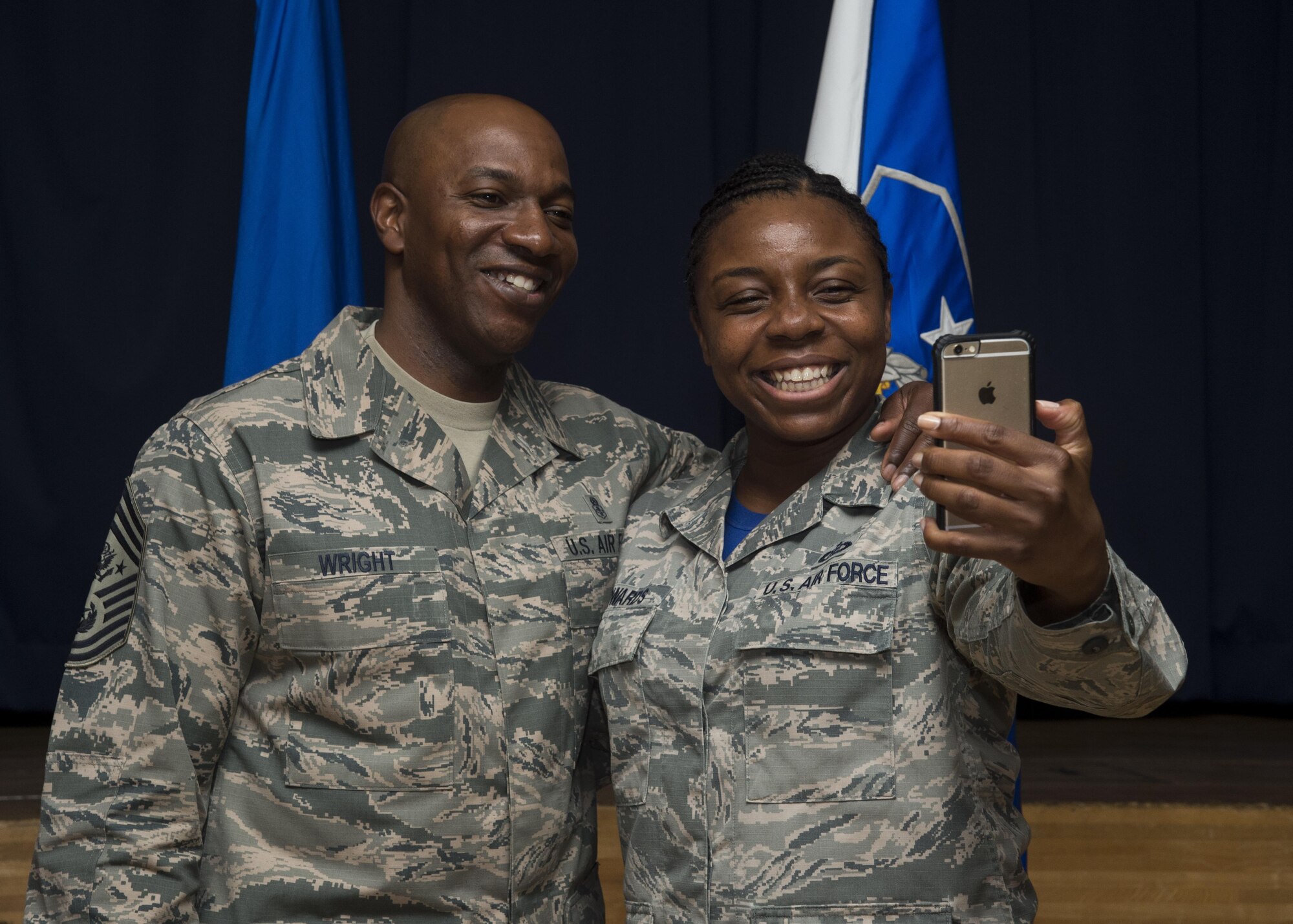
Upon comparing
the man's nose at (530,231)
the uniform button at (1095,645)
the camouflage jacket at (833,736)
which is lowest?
the camouflage jacket at (833,736)

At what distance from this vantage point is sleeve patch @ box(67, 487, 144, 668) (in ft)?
4.06

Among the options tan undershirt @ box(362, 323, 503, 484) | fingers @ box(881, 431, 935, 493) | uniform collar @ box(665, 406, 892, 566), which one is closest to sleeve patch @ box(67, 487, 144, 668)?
tan undershirt @ box(362, 323, 503, 484)

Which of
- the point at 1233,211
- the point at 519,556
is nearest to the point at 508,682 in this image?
the point at 519,556

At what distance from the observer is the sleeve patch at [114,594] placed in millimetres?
1236

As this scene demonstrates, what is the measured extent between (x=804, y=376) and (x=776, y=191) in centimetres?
21

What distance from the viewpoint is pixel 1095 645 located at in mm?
938

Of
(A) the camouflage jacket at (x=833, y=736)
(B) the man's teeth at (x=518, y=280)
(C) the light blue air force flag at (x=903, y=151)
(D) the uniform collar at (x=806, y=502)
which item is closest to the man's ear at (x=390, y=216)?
(B) the man's teeth at (x=518, y=280)

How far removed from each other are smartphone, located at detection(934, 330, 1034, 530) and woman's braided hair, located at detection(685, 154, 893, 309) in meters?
0.43

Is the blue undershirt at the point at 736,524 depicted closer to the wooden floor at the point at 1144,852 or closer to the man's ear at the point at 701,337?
the man's ear at the point at 701,337

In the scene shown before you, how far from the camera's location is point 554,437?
4.91ft

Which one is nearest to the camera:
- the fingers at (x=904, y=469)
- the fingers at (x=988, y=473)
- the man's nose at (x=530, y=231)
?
the fingers at (x=988, y=473)

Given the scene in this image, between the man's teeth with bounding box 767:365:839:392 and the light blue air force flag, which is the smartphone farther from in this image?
the light blue air force flag

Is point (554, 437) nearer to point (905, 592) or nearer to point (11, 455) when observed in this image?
point (905, 592)

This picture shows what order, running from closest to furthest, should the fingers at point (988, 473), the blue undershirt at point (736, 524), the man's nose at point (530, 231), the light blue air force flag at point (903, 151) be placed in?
the fingers at point (988, 473) < the blue undershirt at point (736, 524) < the man's nose at point (530, 231) < the light blue air force flag at point (903, 151)
